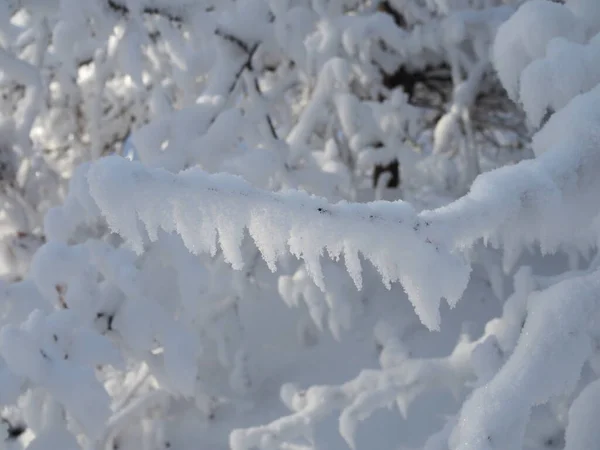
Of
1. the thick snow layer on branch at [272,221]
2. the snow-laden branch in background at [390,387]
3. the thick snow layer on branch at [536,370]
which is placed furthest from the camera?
the snow-laden branch in background at [390,387]

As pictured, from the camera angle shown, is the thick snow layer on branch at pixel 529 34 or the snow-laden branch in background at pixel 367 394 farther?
the snow-laden branch in background at pixel 367 394

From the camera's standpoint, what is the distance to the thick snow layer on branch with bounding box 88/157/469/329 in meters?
0.71

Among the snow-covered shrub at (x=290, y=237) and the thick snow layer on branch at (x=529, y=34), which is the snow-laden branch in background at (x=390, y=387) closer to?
the snow-covered shrub at (x=290, y=237)

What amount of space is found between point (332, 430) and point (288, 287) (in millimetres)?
883

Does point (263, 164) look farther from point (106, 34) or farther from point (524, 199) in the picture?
point (524, 199)

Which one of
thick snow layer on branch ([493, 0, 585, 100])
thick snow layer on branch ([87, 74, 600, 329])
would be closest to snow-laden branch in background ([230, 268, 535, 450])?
thick snow layer on branch ([493, 0, 585, 100])

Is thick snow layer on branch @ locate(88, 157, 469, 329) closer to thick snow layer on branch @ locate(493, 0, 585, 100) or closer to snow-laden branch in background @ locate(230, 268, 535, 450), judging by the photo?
thick snow layer on branch @ locate(493, 0, 585, 100)

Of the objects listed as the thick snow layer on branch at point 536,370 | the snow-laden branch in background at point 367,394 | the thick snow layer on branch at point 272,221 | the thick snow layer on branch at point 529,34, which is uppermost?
the thick snow layer on branch at point 272,221

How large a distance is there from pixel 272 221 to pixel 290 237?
0.14 ft

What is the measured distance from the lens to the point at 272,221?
0.72 meters

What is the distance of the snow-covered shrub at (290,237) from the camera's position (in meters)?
0.76

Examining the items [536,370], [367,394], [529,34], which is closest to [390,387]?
[367,394]

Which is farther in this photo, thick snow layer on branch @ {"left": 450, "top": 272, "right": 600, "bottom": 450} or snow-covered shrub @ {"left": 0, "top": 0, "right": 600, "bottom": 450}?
thick snow layer on branch @ {"left": 450, "top": 272, "right": 600, "bottom": 450}

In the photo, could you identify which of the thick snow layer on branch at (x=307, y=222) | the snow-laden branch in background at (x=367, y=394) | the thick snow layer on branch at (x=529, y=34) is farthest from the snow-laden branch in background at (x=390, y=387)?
the thick snow layer on branch at (x=307, y=222)
